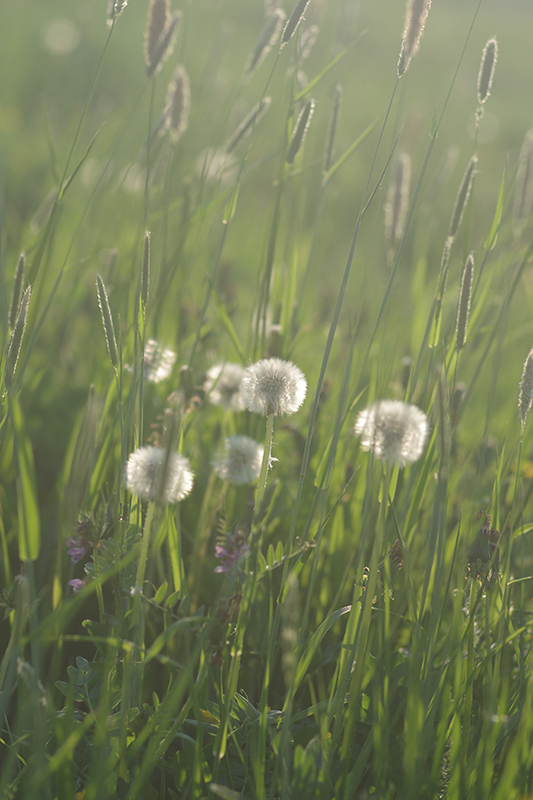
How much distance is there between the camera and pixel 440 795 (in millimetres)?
607

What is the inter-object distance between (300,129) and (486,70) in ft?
0.83

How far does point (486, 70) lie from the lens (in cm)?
77

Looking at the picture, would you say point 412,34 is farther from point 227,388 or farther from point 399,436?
point 227,388

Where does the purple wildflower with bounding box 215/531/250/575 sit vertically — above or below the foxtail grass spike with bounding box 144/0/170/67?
below

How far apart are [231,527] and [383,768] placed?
318 mm

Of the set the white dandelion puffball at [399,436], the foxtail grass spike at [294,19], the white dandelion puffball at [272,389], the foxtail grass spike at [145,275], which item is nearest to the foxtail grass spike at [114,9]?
the foxtail grass spike at [294,19]

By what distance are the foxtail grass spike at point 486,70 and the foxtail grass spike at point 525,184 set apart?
0.56 feet

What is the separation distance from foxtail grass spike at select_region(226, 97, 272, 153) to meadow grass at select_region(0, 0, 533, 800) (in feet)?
0.05

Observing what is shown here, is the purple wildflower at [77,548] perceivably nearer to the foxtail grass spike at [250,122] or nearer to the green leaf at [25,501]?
the green leaf at [25,501]

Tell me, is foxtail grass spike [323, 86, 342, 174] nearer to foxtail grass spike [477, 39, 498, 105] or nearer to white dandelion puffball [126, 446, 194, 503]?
foxtail grass spike [477, 39, 498, 105]

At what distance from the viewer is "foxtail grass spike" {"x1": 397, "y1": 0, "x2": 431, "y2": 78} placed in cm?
65

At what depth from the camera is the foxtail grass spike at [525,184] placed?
921 mm

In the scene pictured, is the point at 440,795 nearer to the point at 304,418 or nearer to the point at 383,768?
the point at 383,768

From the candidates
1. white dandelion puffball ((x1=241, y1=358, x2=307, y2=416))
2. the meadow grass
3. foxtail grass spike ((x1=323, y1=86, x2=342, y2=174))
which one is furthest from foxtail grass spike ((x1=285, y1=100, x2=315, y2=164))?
white dandelion puffball ((x1=241, y1=358, x2=307, y2=416))
